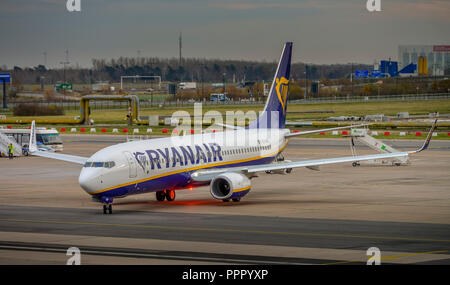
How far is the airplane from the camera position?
131 feet

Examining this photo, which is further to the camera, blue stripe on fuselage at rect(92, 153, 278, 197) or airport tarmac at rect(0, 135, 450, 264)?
blue stripe on fuselage at rect(92, 153, 278, 197)

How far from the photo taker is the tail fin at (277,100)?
5438cm

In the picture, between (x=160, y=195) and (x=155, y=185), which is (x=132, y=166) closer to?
(x=155, y=185)

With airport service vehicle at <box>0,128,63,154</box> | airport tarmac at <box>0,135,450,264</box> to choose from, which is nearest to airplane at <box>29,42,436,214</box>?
airport tarmac at <box>0,135,450,264</box>

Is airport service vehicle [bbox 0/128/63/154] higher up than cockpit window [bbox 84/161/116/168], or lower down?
lower down

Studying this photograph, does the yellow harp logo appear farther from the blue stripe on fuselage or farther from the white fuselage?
the blue stripe on fuselage

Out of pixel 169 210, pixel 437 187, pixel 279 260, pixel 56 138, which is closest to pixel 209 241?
pixel 279 260

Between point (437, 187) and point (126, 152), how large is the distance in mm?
24149

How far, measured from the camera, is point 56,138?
290 ft

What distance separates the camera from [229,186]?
4344 centimetres

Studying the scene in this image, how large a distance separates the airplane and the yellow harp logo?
8 cm

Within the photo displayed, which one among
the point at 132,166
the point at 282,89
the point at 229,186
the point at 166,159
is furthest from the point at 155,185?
the point at 282,89

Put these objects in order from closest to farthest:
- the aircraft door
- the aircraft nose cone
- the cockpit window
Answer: the aircraft nose cone
the cockpit window
the aircraft door
